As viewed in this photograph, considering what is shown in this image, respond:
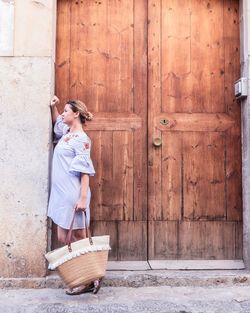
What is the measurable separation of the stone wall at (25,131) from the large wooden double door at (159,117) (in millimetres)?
338

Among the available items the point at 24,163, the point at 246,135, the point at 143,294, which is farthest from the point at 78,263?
the point at 246,135

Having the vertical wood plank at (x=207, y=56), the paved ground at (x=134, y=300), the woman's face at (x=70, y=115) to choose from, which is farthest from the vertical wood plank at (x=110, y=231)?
the vertical wood plank at (x=207, y=56)

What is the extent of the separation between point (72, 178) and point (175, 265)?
4.85 feet

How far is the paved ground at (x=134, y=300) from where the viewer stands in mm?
3771

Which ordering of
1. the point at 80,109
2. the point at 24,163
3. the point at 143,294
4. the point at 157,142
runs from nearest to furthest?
the point at 143,294 → the point at 80,109 → the point at 24,163 → the point at 157,142

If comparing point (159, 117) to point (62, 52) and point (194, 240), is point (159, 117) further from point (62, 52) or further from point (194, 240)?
point (194, 240)

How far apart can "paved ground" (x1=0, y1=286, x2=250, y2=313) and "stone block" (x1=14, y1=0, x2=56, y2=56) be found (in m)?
2.36

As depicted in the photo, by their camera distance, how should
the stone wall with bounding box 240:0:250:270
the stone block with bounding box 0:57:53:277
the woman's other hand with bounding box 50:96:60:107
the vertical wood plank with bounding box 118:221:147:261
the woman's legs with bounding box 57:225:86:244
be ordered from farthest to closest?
1. the vertical wood plank with bounding box 118:221:147:261
2. the stone wall with bounding box 240:0:250:270
3. the woman's other hand with bounding box 50:96:60:107
4. the stone block with bounding box 0:57:53:277
5. the woman's legs with bounding box 57:225:86:244

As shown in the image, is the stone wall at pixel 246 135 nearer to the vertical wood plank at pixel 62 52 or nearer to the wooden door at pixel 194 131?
the wooden door at pixel 194 131

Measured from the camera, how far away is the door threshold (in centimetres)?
469

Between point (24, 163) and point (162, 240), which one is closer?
point (24, 163)

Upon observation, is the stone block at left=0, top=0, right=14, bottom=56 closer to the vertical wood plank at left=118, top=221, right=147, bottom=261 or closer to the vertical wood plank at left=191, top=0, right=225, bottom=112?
the vertical wood plank at left=191, top=0, right=225, bottom=112

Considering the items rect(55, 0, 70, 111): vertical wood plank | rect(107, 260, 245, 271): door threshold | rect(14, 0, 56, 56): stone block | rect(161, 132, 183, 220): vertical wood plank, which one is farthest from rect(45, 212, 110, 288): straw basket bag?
rect(14, 0, 56, 56): stone block

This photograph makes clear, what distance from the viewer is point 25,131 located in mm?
4539
